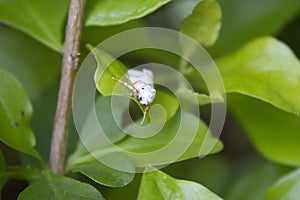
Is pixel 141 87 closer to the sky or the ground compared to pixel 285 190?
closer to the sky

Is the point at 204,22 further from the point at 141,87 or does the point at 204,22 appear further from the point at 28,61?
the point at 28,61

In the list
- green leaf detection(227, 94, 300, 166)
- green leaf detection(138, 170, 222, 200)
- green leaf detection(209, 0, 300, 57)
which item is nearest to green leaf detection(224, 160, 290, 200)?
green leaf detection(227, 94, 300, 166)

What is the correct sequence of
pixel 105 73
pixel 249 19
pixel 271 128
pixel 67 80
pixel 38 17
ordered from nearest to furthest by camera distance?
pixel 105 73 → pixel 67 80 → pixel 38 17 → pixel 271 128 → pixel 249 19

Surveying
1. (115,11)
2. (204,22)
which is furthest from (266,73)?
(115,11)

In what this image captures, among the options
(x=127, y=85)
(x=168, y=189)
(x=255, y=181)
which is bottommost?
(x=255, y=181)

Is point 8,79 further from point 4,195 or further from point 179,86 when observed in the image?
point 4,195

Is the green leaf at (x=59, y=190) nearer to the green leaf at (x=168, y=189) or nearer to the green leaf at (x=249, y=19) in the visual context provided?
the green leaf at (x=168, y=189)

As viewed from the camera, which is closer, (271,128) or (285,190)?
(285,190)

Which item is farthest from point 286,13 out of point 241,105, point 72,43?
point 72,43

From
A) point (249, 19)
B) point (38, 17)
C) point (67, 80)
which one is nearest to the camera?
point (67, 80)
